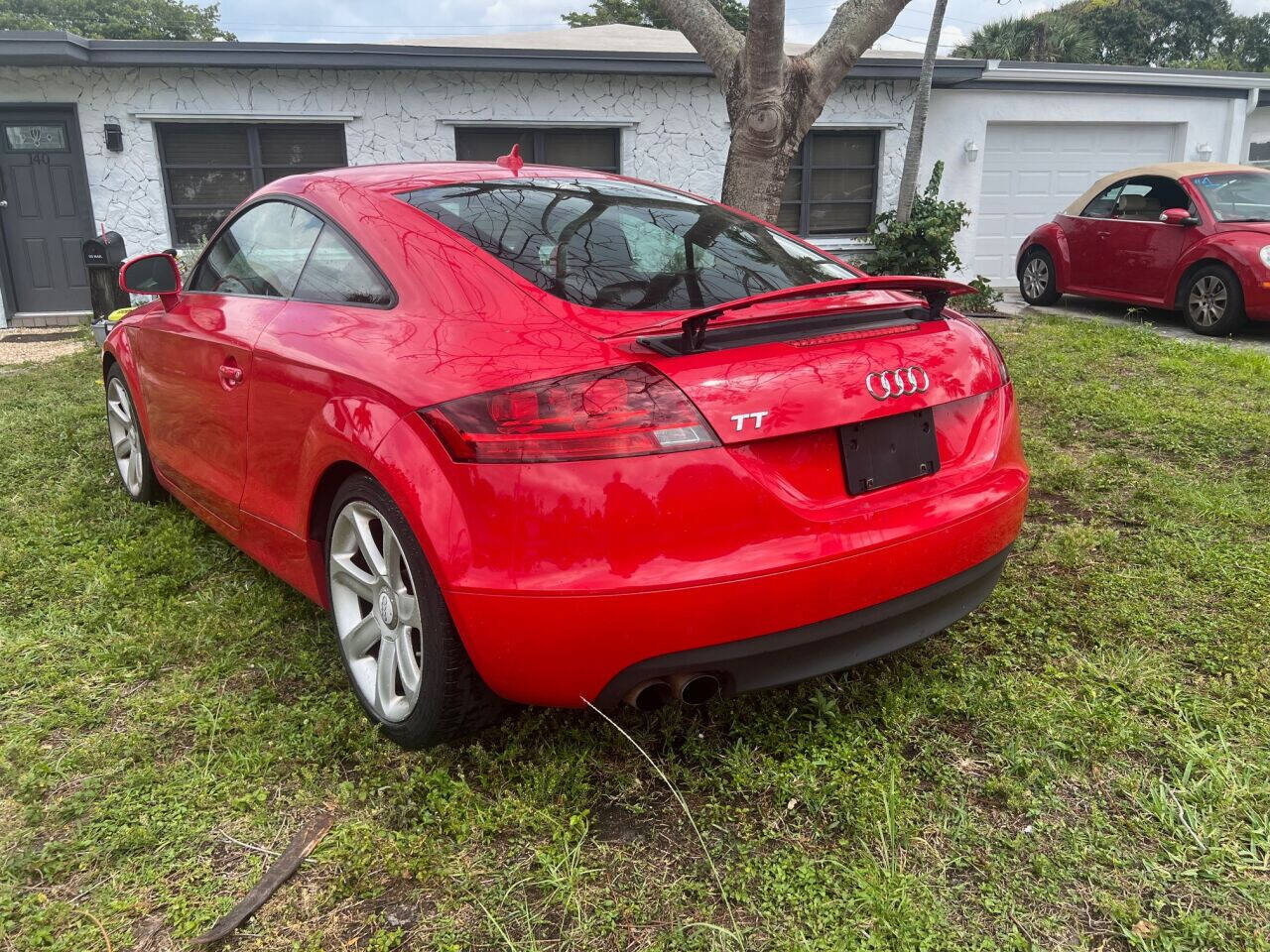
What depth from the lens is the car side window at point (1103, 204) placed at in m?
9.92

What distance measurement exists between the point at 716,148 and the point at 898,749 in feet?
36.4

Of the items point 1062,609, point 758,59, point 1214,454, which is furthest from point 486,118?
point 1062,609

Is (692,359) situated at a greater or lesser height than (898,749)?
greater

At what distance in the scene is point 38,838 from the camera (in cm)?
212

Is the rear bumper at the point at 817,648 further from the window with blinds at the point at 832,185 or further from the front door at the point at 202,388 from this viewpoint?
the window with blinds at the point at 832,185

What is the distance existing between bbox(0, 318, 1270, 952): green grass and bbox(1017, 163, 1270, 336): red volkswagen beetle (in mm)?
6065

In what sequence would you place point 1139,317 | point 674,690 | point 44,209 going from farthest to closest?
point 44,209
point 1139,317
point 674,690

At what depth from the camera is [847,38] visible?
620cm

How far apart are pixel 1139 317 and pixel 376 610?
32.5 ft

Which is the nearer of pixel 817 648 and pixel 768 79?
pixel 817 648

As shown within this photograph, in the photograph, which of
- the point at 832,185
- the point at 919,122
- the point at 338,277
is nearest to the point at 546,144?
the point at 832,185

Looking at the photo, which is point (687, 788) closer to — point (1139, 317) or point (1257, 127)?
point (1139, 317)

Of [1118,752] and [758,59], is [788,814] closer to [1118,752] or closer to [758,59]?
[1118,752]

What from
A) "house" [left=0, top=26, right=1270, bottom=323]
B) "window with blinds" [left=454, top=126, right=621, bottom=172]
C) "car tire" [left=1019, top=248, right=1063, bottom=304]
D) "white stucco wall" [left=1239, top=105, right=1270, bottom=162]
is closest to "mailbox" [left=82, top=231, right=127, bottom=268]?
"house" [left=0, top=26, right=1270, bottom=323]
